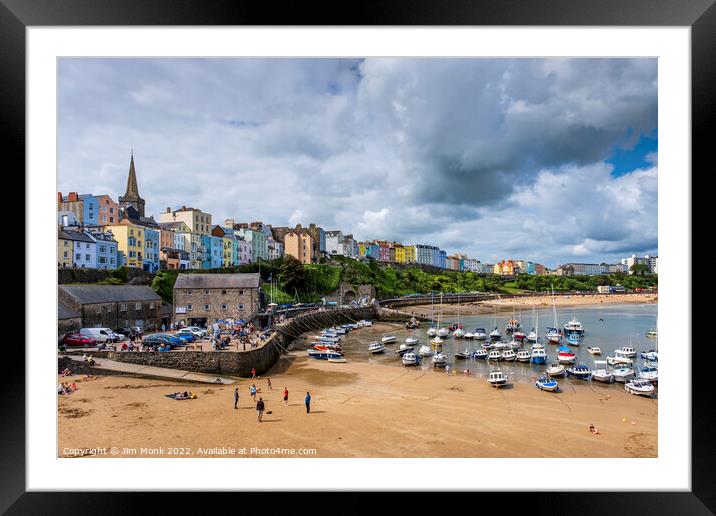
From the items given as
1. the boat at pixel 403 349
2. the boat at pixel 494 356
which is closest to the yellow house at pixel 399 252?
the boat at pixel 403 349

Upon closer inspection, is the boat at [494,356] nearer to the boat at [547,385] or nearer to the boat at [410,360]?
the boat at [410,360]

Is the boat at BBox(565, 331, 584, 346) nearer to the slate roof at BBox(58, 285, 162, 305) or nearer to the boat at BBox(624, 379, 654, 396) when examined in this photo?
the boat at BBox(624, 379, 654, 396)

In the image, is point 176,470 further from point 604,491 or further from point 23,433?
point 604,491

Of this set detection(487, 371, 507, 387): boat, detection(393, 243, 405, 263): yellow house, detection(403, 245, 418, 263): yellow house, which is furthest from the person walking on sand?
detection(403, 245, 418, 263): yellow house

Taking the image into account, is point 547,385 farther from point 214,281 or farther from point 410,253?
point 410,253
